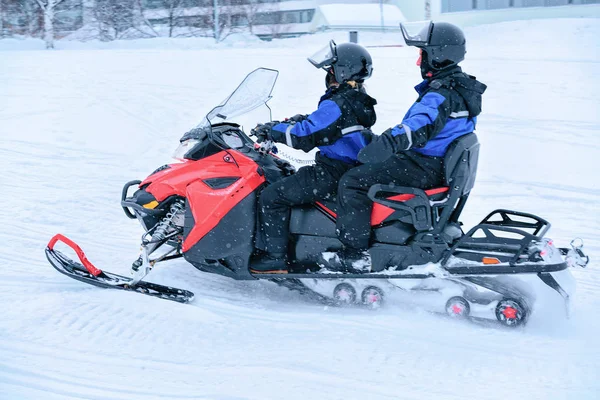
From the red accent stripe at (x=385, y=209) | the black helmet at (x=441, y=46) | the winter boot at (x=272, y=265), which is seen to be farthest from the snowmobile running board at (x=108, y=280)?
the black helmet at (x=441, y=46)

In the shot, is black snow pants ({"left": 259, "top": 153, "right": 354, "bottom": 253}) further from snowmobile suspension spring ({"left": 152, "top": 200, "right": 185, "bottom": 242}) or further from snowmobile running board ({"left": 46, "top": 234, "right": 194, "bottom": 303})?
snowmobile running board ({"left": 46, "top": 234, "right": 194, "bottom": 303})

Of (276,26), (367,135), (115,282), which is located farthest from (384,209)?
(276,26)

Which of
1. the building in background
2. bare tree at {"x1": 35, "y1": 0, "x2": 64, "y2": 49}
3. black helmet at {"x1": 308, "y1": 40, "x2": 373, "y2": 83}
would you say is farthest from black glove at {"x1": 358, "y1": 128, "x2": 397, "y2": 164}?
bare tree at {"x1": 35, "y1": 0, "x2": 64, "y2": 49}

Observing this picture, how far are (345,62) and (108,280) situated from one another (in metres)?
2.17

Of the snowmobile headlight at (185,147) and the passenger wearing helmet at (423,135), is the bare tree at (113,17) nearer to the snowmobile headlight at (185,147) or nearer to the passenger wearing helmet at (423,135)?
the snowmobile headlight at (185,147)

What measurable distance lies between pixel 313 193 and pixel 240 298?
90cm

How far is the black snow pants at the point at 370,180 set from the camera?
3820 mm

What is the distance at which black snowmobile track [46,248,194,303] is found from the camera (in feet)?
13.7

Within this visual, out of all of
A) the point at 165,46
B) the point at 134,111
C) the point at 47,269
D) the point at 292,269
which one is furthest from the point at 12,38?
the point at 292,269

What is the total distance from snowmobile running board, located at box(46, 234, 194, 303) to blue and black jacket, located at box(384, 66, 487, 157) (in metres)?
1.77

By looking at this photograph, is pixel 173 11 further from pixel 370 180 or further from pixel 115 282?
pixel 370 180

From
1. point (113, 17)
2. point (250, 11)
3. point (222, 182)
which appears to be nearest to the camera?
point (222, 182)

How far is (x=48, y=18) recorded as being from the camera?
18.0 meters

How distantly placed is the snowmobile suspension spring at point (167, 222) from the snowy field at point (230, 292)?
411 millimetres
